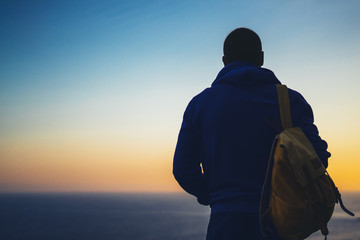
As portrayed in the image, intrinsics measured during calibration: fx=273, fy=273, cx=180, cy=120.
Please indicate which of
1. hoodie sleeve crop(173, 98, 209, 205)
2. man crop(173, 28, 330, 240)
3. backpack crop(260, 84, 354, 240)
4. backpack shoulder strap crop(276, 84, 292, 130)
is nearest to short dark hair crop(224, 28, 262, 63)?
man crop(173, 28, 330, 240)

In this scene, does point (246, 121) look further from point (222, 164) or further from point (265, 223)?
point (265, 223)

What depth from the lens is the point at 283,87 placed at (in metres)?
1.76

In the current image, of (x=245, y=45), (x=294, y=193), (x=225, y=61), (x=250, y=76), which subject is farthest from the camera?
(x=225, y=61)

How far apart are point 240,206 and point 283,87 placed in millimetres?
799

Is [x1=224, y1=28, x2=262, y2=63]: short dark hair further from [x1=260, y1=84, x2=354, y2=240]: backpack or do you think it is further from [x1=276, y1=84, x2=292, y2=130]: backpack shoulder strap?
[x1=260, y1=84, x2=354, y2=240]: backpack

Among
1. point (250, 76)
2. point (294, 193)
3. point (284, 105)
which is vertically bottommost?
point (294, 193)

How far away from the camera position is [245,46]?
2.00 metres

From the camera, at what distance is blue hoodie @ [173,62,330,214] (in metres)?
1.64

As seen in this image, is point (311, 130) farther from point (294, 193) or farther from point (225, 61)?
point (225, 61)

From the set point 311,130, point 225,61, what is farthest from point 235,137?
point 225,61

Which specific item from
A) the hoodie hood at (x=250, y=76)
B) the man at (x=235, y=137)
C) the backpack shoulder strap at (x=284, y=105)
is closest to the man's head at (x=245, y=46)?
the man at (x=235, y=137)

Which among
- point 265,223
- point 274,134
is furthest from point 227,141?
point 265,223

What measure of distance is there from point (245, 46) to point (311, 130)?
2.48ft

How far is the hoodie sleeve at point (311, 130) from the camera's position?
1672 mm
